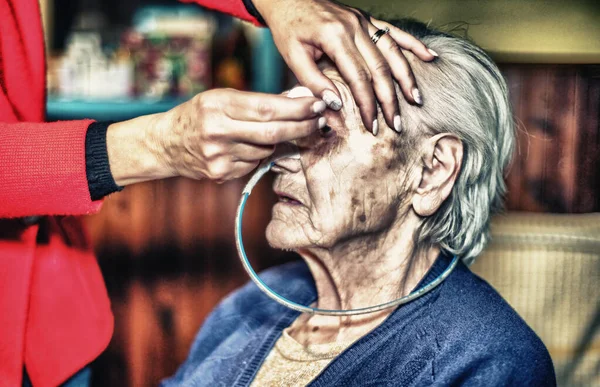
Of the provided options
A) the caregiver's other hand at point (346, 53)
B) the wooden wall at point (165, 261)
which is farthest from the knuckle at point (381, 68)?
the wooden wall at point (165, 261)

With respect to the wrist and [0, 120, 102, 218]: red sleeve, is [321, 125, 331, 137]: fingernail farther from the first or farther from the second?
[0, 120, 102, 218]: red sleeve

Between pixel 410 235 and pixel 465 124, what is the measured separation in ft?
0.87

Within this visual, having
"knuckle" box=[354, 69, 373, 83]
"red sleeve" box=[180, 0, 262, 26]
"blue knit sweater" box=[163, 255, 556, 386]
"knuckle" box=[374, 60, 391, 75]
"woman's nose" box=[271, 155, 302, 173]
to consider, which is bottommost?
"blue knit sweater" box=[163, 255, 556, 386]

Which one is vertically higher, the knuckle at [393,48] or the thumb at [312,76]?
the knuckle at [393,48]

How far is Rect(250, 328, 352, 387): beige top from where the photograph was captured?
53.5 inches

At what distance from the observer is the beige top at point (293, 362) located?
136 cm

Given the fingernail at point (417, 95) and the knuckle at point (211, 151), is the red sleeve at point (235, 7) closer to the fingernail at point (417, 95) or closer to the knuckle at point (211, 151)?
the fingernail at point (417, 95)

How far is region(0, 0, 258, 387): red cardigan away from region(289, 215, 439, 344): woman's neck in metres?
0.50

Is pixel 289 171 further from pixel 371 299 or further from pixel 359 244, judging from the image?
pixel 371 299

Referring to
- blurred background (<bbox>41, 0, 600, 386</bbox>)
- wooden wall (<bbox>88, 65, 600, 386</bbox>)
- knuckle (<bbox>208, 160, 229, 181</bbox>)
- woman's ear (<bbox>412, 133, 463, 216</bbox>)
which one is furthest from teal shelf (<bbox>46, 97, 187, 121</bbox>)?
knuckle (<bbox>208, 160, 229, 181</bbox>)

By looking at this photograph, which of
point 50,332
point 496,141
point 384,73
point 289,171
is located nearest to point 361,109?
point 384,73

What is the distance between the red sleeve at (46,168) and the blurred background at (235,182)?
938mm

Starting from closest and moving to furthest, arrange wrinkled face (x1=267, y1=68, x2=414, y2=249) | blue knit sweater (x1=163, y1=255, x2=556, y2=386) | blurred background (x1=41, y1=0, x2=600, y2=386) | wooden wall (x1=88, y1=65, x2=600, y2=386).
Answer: blue knit sweater (x1=163, y1=255, x2=556, y2=386) → wrinkled face (x1=267, y1=68, x2=414, y2=249) → blurred background (x1=41, y1=0, x2=600, y2=386) → wooden wall (x1=88, y1=65, x2=600, y2=386)

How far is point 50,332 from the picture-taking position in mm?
1358
